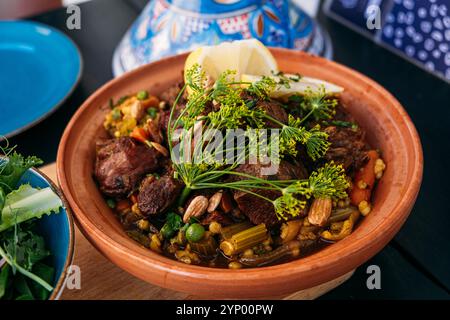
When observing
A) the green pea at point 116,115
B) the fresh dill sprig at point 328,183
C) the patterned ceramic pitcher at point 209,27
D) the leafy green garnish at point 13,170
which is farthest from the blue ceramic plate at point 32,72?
the fresh dill sprig at point 328,183

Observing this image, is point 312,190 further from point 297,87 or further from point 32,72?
point 32,72

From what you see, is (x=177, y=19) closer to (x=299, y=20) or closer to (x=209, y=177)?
(x=299, y=20)

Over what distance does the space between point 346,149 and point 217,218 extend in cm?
46

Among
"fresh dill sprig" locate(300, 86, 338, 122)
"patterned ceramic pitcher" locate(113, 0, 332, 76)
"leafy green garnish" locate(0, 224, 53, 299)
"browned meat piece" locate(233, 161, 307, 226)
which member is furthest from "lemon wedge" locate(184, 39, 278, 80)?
"leafy green garnish" locate(0, 224, 53, 299)

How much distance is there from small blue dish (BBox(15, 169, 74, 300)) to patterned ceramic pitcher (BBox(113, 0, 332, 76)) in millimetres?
920

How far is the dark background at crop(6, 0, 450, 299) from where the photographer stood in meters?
1.53

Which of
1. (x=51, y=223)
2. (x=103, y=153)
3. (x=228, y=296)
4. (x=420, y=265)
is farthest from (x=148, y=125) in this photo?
(x=420, y=265)

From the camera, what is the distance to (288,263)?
1.21 meters

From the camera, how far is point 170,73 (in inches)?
72.3

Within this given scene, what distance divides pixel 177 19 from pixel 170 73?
36 cm

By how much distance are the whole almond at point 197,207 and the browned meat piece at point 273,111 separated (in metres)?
0.29

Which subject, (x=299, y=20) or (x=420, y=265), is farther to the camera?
(x=299, y=20)

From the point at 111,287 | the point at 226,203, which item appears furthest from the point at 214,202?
the point at 111,287

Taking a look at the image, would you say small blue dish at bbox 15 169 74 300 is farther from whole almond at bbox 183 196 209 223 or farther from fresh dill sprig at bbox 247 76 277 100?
fresh dill sprig at bbox 247 76 277 100
